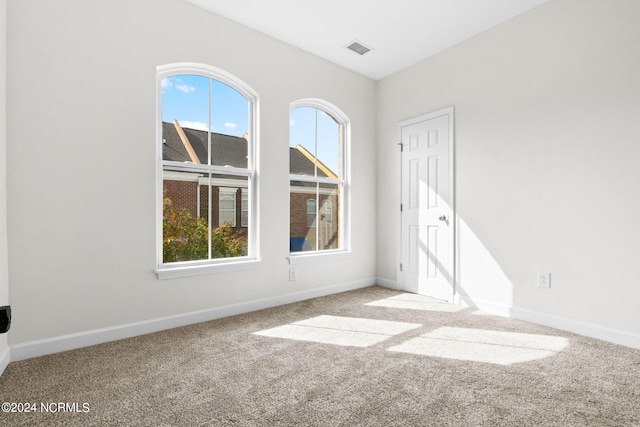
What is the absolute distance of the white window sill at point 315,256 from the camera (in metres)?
3.70

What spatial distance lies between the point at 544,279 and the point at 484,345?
99cm

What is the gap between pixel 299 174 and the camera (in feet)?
12.7

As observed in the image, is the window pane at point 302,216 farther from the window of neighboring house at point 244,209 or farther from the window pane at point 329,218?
the window of neighboring house at point 244,209

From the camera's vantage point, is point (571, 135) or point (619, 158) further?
point (571, 135)

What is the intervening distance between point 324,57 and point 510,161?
95.8 inches

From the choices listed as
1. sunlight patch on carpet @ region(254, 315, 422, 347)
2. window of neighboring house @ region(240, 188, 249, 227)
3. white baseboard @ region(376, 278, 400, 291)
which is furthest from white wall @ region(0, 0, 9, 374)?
white baseboard @ region(376, 278, 400, 291)

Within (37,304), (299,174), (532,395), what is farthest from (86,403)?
(299,174)

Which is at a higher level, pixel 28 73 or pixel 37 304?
pixel 28 73

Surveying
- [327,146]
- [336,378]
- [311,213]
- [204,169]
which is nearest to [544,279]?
[336,378]

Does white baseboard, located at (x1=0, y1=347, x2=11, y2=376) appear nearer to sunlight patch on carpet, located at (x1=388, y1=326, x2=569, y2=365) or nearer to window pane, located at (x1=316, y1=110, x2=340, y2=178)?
sunlight patch on carpet, located at (x1=388, y1=326, x2=569, y2=365)

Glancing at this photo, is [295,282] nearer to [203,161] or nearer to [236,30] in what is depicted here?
[203,161]

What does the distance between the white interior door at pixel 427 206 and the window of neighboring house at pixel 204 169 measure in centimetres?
196

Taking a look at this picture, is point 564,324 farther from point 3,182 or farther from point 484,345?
point 3,182

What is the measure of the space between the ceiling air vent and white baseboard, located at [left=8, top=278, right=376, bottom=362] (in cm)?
287
